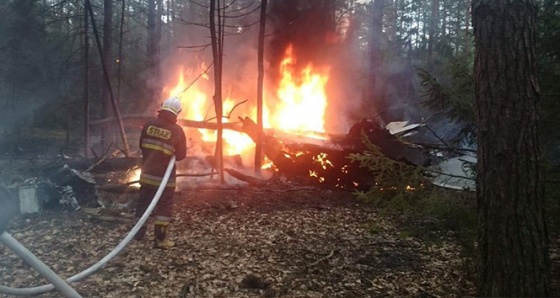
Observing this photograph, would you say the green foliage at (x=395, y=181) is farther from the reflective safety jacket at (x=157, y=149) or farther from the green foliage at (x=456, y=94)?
the reflective safety jacket at (x=157, y=149)

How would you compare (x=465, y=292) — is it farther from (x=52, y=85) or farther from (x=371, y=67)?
(x=52, y=85)

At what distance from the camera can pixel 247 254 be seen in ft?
18.1

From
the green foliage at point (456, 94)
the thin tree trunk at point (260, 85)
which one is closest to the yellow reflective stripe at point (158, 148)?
the green foliage at point (456, 94)

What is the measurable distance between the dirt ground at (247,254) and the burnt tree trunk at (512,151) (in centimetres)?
144

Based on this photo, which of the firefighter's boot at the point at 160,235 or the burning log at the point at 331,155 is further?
the burning log at the point at 331,155

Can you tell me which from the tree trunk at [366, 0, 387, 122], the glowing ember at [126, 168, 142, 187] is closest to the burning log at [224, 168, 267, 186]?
the glowing ember at [126, 168, 142, 187]

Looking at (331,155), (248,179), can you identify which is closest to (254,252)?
(248,179)

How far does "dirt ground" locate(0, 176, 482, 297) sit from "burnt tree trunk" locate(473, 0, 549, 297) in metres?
1.44

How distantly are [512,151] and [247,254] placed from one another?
12.1 feet

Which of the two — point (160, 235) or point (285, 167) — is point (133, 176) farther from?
point (160, 235)

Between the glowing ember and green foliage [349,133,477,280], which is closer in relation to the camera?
green foliage [349,133,477,280]

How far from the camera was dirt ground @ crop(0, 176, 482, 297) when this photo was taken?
4484 millimetres

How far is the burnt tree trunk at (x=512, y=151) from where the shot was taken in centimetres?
295

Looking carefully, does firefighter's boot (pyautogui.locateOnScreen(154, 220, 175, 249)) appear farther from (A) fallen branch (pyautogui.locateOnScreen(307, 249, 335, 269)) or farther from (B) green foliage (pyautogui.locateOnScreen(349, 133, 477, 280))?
(B) green foliage (pyautogui.locateOnScreen(349, 133, 477, 280))
